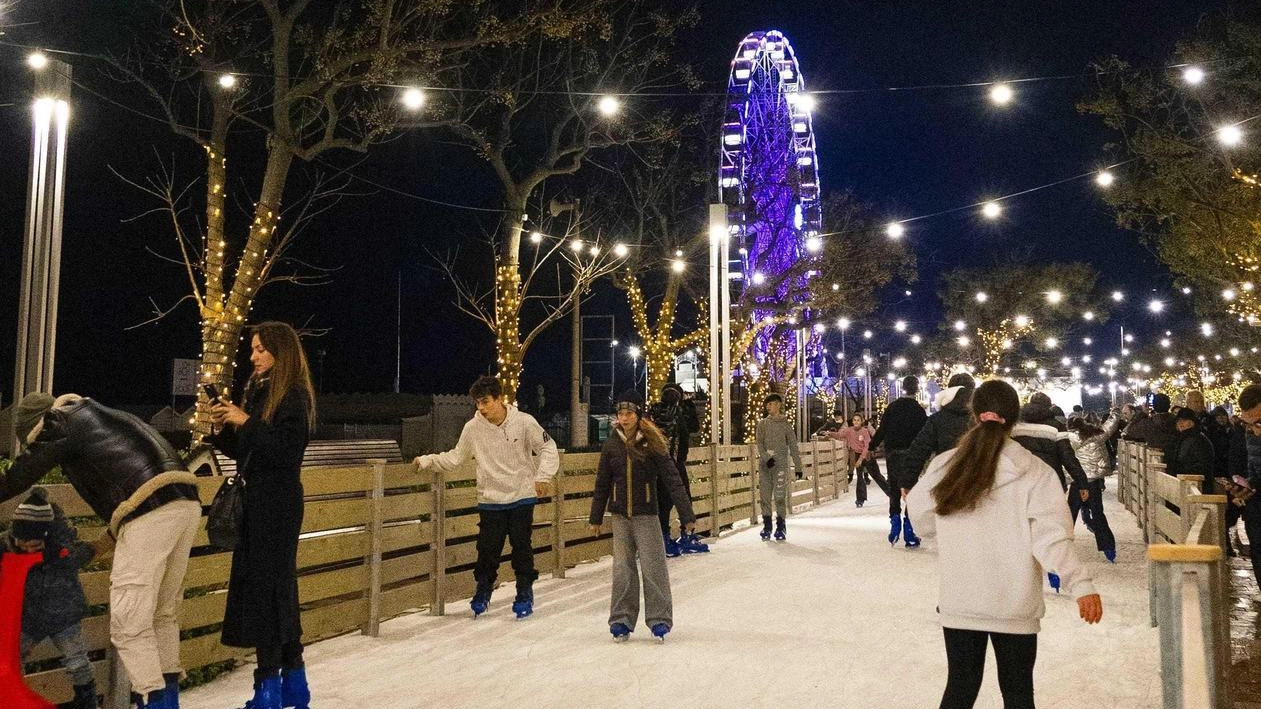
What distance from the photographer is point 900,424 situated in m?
11.7

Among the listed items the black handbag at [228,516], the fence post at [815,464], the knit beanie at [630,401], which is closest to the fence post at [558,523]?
the knit beanie at [630,401]

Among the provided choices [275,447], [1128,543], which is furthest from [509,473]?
[1128,543]

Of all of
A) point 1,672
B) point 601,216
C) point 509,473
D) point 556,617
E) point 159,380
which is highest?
point 601,216

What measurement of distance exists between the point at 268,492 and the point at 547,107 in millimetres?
17935

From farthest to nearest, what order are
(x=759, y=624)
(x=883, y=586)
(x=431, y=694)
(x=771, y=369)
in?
(x=771, y=369), (x=883, y=586), (x=759, y=624), (x=431, y=694)

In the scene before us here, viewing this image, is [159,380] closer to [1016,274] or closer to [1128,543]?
[1128,543]

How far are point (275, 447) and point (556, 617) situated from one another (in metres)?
3.98

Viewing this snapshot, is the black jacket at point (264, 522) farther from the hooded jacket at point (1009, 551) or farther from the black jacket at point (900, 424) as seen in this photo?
the black jacket at point (900, 424)

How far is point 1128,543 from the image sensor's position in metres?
13.5

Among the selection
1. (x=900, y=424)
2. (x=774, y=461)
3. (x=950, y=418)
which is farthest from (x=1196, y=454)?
(x=774, y=461)

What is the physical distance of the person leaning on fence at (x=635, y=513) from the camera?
23.7 ft

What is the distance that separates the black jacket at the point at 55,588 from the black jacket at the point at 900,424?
344 inches

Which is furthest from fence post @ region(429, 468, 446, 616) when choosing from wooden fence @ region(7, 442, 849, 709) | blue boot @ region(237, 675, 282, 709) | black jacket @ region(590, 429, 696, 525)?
blue boot @ region(237, 675, 282, 709)

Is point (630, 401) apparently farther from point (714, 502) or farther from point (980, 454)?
point (714, 502)
